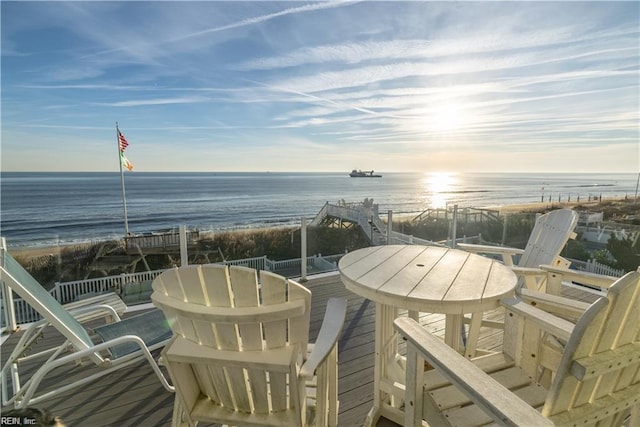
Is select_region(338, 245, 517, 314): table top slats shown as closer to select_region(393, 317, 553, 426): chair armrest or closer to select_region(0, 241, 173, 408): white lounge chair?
select_region(393, 317, 553, 426): chair armrest

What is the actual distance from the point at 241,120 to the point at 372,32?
110 feet

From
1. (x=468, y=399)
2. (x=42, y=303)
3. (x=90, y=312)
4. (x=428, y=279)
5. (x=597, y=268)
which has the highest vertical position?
(x=428, y=279)

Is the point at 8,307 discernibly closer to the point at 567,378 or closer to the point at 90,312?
the point at 90,312

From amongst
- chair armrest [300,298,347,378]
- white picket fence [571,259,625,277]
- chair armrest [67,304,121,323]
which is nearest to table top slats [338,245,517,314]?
chair armrest [300,298,347,378]

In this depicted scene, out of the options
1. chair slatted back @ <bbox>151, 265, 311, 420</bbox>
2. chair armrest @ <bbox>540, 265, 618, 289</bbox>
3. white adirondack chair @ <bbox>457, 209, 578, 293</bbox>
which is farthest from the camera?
white adirondack chair @ <bbox>457, 209, 578, 293</bbox>

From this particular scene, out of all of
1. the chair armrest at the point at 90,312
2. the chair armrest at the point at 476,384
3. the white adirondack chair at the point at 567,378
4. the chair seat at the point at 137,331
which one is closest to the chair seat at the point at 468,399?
the white adirondack chair at the point at 567,378

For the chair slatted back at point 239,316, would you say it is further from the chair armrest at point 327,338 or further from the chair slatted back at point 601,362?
the chair slatted back at point 601,362

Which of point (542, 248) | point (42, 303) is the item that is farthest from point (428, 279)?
point (42, 303)

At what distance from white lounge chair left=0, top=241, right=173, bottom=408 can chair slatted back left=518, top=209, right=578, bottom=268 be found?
2.91m

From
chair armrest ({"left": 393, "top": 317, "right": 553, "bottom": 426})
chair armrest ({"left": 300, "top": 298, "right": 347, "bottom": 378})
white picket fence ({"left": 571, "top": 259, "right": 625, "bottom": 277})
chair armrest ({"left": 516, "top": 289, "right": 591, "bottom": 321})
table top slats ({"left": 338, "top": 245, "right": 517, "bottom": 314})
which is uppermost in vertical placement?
table top slats ({"left": 338, "top": 245, "right": 517, "bottom": 314})

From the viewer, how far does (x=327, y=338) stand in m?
1.19

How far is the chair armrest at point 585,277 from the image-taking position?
5.94 feet

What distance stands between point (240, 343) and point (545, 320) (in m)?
1.14

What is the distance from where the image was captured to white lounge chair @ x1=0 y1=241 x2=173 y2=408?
1691mm
